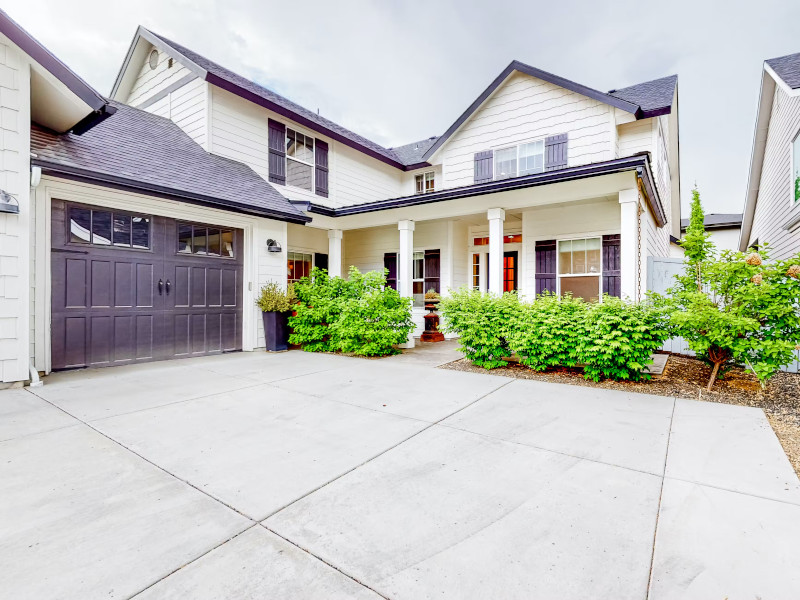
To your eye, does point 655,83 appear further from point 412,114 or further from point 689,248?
point 412,114

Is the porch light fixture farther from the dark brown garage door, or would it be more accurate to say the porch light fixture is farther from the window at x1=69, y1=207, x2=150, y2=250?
the window at x1=69, y1=207, x2=150, y2=250

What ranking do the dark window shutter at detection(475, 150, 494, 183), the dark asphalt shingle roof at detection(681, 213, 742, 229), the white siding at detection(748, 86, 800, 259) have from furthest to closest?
1. the dark asphalt shingle roof at detection(681, 213, 742, 229)
2. the dark window shutter at detection(475, 150, 494, 183)
3. the white siding at detection(748, 86, 800, 259)

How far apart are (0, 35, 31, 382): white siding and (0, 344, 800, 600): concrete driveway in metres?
0.81

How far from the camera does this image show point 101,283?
230 inches

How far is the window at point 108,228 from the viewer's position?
566 centimetres

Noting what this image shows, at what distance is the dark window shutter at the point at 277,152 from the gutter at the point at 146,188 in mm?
1950

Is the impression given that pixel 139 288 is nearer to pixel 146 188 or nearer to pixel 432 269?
pixel 146 188

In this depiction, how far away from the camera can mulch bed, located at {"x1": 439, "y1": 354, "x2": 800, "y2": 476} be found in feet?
11.8

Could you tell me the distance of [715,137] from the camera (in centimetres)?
1988

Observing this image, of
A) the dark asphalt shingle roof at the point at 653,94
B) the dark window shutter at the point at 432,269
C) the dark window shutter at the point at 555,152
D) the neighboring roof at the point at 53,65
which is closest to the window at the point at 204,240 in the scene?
the neighboring roof at the point at 53,65

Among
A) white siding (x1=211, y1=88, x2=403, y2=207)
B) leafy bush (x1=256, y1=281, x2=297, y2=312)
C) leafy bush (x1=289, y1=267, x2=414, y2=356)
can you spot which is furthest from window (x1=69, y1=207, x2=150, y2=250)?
white siding (x1=211, y1=88, x2=403, y2=207)

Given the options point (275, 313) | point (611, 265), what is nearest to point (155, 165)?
point (275, 313)

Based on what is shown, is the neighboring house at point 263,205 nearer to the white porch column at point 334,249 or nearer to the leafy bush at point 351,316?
the white porch column at point 334,249

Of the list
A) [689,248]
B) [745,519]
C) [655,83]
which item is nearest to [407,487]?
[745,519]
